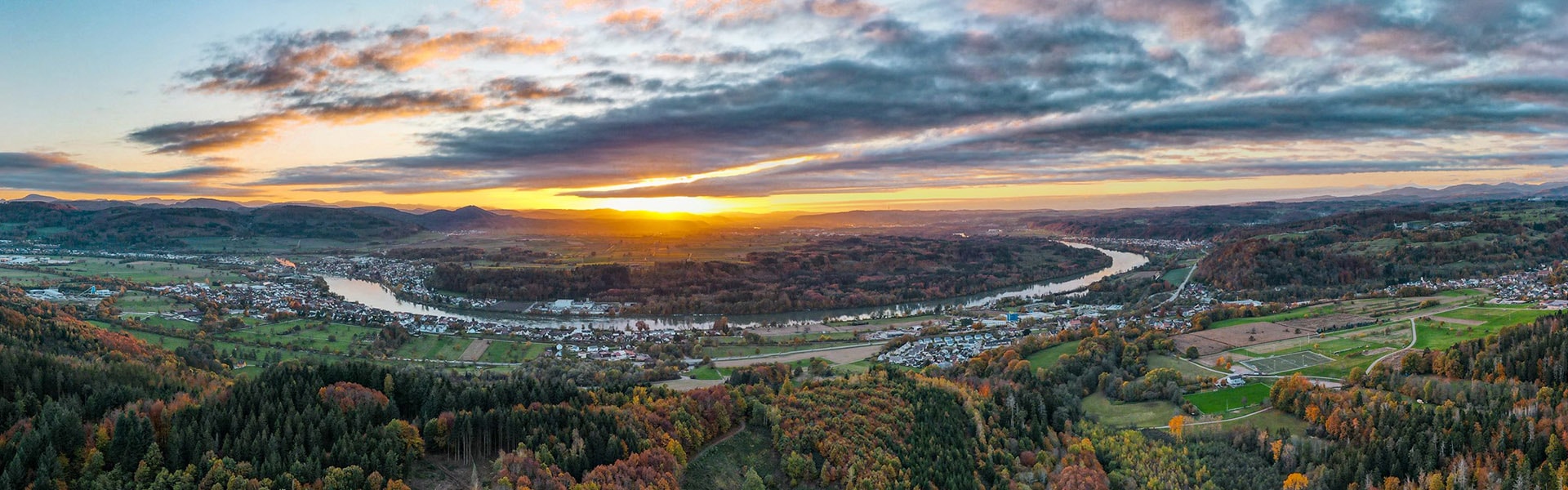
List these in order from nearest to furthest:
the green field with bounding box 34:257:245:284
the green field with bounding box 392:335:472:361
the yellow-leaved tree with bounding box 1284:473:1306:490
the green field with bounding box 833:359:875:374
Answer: the yellow-leaved tree with bounding box 1284:473:1306:490
the green field with bounding box 833:359:875:374
the green field with bounding box 392:335:472:361
the green field with bounding box 34:257:245:284

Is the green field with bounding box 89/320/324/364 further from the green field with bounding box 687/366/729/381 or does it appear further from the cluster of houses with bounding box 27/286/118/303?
the green field with bounding box 687/366/729/381

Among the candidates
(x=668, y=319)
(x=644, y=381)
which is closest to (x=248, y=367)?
(x=644, y=381)

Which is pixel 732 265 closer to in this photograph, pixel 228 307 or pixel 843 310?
pixel 843 310

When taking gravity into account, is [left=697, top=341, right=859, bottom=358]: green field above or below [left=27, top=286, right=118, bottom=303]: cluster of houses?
below

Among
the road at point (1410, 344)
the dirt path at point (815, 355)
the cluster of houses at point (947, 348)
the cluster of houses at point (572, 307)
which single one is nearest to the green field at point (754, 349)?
the dirt path at point (815, 355)

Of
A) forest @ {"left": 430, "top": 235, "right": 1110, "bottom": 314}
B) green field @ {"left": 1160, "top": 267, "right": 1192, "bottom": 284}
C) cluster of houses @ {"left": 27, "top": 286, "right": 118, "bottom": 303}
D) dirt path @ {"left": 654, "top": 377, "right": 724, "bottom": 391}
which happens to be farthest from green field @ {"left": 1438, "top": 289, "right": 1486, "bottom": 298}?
cluster of houses @ {"left": 27, "top": 286, "right": 118, "bottom": 303}

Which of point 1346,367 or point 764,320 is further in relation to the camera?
point 764,320

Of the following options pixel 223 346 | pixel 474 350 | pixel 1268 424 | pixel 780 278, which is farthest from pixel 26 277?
pixel 1268 424

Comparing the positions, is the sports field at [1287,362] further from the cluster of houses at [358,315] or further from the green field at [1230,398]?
the cluster of houses at [358,315]
